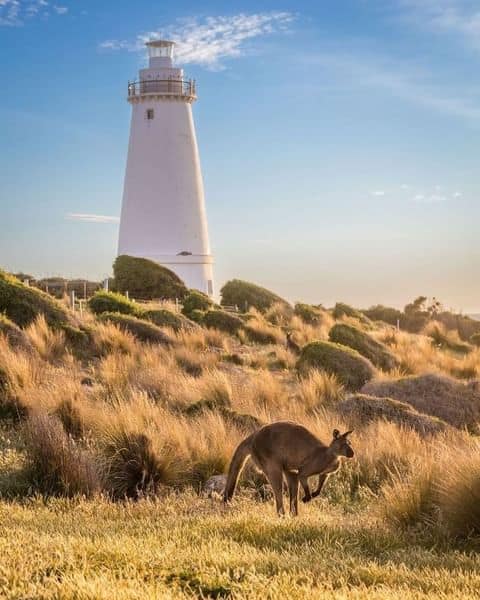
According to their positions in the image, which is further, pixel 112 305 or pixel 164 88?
pixel 164 88

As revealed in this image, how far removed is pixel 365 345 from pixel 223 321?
543cm

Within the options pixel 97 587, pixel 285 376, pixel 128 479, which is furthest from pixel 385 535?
pixel 285 376

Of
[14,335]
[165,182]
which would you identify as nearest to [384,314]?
[165,182]

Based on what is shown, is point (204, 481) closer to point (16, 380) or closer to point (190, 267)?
point (16, 380)

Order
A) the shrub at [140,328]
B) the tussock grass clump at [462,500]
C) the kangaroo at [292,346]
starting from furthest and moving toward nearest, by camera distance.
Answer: the kangaroo at [292,346], the shrub at [140,328], the tussock grass clump at [462,500]

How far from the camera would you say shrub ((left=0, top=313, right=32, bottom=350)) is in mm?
17172

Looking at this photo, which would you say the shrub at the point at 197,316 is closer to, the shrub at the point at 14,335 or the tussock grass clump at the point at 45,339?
the tussock grass clump at the point at 45,339

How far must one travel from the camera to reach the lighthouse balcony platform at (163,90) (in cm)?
4150

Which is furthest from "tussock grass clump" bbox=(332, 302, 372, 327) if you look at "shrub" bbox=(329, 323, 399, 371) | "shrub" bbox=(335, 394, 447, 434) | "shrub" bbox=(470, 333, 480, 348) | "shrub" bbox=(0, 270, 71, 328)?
"shrub" bbox=(335, 394, 447, 434)

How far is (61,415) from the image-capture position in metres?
12.0

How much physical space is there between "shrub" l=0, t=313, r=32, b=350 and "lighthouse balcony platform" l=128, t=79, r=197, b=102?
25.3 meters

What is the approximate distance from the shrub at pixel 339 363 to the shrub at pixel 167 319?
495 cm

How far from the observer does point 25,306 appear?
20.8 meters

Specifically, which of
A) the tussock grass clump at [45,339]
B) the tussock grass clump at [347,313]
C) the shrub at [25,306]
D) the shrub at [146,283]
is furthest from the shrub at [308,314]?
the tussock grass clump at [45,339]
